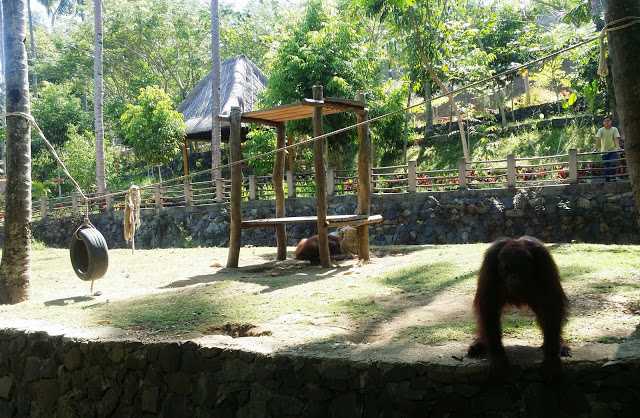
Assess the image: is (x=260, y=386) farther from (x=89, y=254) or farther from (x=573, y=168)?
(x=573, y=168)

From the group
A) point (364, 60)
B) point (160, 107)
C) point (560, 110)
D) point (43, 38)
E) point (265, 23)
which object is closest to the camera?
point (364, 60)

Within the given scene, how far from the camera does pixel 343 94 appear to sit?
17.1 metres

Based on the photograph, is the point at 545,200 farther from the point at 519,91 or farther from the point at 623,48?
the point at 519,91

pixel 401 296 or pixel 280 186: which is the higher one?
pixel 280 186

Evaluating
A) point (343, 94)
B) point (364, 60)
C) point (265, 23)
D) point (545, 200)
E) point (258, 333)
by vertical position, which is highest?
point (265, 23)

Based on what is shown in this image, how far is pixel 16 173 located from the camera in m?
8.17

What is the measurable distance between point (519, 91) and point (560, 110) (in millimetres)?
8285

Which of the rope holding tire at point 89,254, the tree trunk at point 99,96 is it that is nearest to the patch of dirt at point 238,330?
the rope holding tire at point 89,254

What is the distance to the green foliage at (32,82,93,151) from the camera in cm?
2886

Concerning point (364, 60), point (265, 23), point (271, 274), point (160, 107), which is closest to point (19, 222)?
point (271, 274)

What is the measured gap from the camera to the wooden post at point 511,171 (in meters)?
14.0

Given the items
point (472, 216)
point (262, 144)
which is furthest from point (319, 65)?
point (472, 216)

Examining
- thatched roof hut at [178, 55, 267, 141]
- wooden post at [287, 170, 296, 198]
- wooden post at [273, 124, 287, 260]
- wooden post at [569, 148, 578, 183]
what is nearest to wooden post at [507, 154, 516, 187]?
wooden post at [569, 148, 578, 183]

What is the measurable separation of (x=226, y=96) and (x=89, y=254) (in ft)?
53.5
